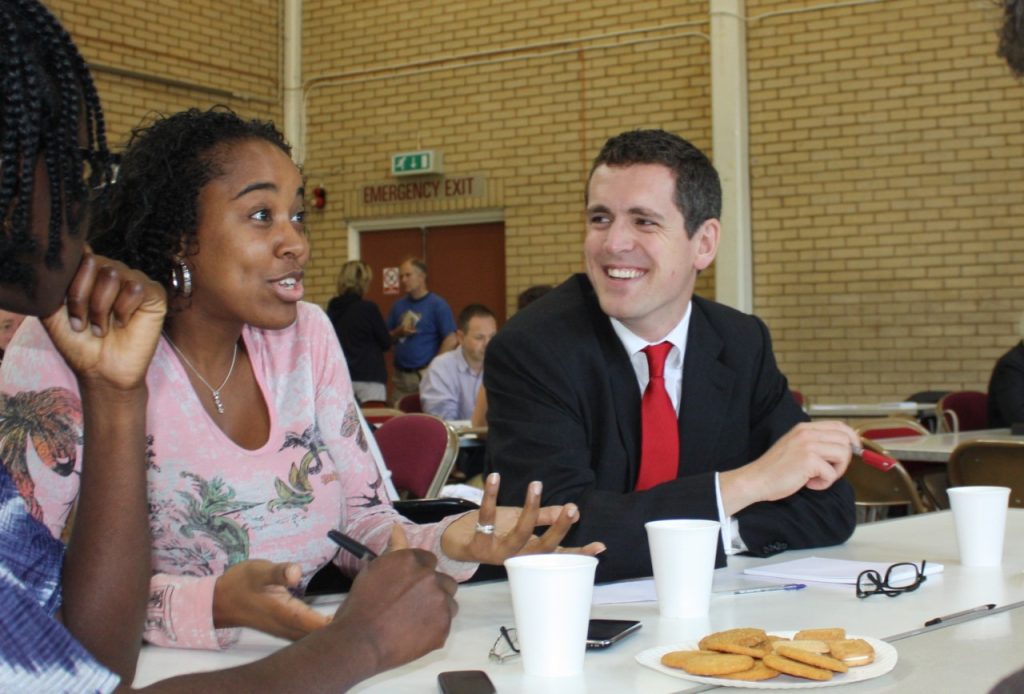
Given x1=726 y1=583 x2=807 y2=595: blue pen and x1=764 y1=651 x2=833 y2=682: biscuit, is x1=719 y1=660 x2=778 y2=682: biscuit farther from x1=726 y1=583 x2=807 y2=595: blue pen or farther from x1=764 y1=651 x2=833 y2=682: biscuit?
x1=726 y1=583 x2=807 y2=595: blue pen

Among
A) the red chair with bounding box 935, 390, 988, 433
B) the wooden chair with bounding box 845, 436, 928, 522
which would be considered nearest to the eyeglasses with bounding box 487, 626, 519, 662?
the wooden chair with bounding box 845, 436, 928, 522

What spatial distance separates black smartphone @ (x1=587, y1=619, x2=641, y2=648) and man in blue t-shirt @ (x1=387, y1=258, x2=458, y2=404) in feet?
22.3

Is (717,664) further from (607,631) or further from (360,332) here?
(360,332)

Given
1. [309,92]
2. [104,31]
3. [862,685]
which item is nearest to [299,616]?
[862,685]

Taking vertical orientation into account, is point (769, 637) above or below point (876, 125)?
below

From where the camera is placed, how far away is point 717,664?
3.81ft

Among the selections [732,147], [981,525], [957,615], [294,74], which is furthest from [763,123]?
[957,615]

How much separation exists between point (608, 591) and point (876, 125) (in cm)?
669

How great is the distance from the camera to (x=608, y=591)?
1654 millimetres

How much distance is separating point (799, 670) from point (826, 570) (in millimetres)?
637

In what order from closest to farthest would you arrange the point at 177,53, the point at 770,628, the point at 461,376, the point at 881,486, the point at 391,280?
the point at 770,628 < the point at 881,486 < the point at 461,376 < the point at 177,53 < the point at 391,280

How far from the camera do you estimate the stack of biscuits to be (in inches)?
45.4

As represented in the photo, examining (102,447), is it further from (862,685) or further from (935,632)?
(935,632)

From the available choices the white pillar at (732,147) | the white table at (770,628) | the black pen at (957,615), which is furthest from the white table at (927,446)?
the white pillar at (732,147)
